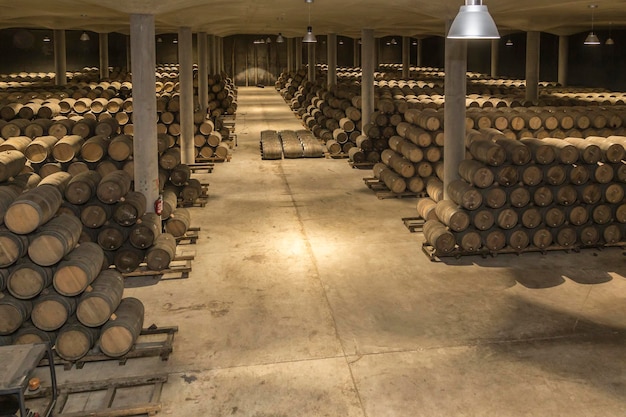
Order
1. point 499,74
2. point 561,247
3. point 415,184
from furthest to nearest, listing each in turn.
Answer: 1. point 499,74
2. point 415,184
3. point 561,247

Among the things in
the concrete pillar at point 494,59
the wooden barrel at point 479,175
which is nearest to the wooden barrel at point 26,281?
the wooden barrel at point 479,175

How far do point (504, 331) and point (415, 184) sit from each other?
7.41 metres

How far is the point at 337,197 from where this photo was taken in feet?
49.6

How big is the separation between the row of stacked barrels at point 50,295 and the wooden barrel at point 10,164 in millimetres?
2441

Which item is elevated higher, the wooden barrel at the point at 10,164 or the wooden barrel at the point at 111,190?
the wooden barrel at the point at 10,164

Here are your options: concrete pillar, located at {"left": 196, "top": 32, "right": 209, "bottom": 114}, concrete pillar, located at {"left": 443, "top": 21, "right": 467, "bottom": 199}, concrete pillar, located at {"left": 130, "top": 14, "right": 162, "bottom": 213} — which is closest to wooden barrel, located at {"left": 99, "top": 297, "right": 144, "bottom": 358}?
concrete pillar, located at {"left": 130, "top": 14, "right": 162, "bottom": 213}

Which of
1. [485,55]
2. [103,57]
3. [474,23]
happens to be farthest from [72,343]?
[485,55]

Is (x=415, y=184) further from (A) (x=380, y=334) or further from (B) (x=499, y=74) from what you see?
(B) (x=499, y=74)

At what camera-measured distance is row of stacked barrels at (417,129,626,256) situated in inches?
423

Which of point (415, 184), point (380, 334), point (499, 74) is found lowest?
point (380, 334)

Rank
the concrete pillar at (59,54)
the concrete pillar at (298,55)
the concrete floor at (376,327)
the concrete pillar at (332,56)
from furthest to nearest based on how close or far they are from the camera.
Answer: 1. the concrete pillar at (298,55)
2. the concrete pillar at (59,54)
3. the concrete pillar at (332,56)
4. the concrete floor at (376,327)

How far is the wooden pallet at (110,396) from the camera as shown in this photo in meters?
5.94

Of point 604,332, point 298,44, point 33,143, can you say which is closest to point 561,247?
point 604,332

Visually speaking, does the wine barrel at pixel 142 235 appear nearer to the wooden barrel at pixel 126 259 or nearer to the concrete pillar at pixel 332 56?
the wooden barrel at pixel 126 259
